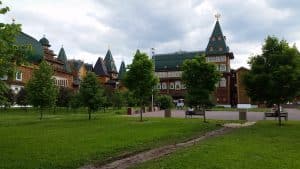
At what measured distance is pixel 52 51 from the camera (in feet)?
281

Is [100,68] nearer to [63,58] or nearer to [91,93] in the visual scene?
[63,58]

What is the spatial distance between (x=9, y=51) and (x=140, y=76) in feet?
70.6

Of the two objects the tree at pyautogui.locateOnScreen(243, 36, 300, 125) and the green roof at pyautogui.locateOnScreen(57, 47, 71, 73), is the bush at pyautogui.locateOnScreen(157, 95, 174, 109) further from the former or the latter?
the tree at pyautogui.locateOnScreen(243, 36, 300, 125)

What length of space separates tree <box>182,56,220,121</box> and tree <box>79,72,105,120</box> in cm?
962

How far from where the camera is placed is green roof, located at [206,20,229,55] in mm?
108375

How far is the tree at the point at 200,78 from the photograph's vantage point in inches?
1334

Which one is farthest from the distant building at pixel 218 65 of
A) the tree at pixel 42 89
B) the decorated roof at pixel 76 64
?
the tree at pixel 42 89

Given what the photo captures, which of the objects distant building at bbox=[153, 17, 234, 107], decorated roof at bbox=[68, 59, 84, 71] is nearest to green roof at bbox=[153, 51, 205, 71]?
distant building at bbox=[153, 17, 234, 107]

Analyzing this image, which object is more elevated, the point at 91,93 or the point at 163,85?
the point at 163,85

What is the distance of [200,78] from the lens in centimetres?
3412

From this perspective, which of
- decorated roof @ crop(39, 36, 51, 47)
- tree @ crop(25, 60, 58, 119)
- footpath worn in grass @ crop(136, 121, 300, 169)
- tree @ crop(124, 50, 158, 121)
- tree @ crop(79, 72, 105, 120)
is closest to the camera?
footpath worn in grass @ crop(136, 121, 300, 169)

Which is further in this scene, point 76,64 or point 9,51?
point 76,64

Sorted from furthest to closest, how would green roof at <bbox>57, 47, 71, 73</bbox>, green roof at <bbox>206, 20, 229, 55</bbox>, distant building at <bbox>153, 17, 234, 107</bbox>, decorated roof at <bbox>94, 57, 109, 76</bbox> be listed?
decorated roof at <bbox>94, 57, 109, 76</bbox> → green roof at <bbox>206, 20, 229, 55</bbox> → distant building at <bbox>153, 17, 234, 107</bbox> → green roof at <bbox>57, 47, 71, 73</bbox>

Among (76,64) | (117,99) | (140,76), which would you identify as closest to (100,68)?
(76,64)
